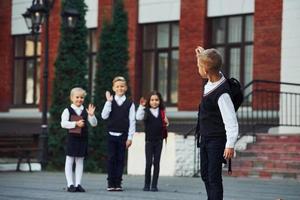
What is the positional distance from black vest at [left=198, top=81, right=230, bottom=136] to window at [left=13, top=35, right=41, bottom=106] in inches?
Answer: 778

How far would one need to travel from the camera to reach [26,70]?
27516mm

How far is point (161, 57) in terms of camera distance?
23.2 m

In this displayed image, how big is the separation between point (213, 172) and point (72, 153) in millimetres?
4833

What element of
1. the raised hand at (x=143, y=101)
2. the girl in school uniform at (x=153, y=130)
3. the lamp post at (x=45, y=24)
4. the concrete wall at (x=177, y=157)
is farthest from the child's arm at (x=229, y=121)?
the lamp post at (x=45, y=24)

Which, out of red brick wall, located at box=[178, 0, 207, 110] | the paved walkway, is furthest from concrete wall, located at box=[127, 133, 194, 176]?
red brick wall, located at box=[178, 0, 207, 110]

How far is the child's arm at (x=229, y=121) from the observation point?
729 centimetres

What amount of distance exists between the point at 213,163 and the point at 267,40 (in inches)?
512

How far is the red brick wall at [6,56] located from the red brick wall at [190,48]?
820cm

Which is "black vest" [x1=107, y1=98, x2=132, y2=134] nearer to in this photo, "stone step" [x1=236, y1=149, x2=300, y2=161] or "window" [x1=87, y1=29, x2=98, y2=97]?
"stone step" [x1=236, y1=149, x2=300, y2=161]

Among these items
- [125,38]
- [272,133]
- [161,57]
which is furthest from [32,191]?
[161,57]

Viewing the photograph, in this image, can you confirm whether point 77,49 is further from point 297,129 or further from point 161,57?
point 297,129

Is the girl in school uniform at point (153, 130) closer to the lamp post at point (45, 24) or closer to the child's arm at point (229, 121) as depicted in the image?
the child's arm at point (229, 121)

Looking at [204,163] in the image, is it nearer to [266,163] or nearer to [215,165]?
[215,165]

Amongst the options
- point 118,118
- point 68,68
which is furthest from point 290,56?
point 118,118
